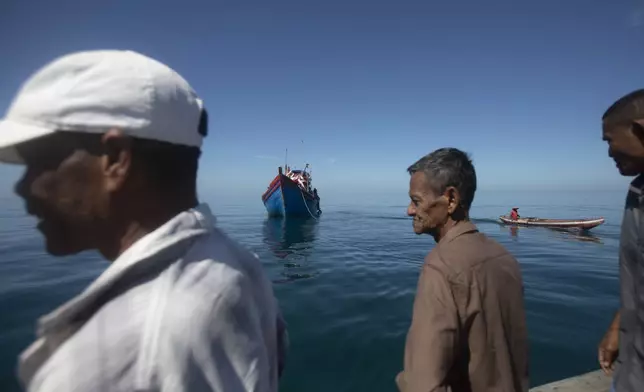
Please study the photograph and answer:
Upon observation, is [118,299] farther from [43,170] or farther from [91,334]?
[43,170]

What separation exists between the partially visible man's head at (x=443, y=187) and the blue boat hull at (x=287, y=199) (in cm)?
2712

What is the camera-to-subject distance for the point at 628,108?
86.8 inches

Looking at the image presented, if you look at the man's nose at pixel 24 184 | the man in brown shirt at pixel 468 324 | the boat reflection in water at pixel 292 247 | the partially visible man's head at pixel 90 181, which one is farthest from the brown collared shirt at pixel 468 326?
the boat reflection in water at pixel 292 247

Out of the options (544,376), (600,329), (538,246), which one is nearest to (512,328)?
(544,376)

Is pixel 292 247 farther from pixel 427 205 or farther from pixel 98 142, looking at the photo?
pixel 98 142

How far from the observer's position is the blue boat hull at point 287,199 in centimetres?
2986

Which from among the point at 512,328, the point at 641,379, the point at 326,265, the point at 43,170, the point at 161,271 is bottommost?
the point at 326,265

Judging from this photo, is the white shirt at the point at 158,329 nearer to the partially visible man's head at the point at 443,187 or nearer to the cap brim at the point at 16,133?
the cap brim at the point at 16,133

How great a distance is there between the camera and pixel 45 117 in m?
0.92

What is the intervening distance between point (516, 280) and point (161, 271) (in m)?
2.04

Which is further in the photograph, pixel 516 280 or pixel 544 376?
pixel 544 376

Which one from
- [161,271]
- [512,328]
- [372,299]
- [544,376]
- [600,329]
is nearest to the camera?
[161,271]

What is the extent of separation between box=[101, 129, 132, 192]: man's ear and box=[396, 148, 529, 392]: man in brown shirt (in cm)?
168

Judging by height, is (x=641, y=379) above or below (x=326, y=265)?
above
